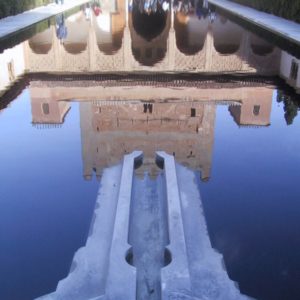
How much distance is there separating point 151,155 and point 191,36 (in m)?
12.4

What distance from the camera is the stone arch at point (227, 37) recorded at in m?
11.2

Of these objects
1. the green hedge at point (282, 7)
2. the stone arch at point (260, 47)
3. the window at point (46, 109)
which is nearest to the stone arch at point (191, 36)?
the stone arch at point (260, 47)

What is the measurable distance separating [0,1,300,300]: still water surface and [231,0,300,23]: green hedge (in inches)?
257

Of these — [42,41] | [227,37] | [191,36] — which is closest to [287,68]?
[227,37]

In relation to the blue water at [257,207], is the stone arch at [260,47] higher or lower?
higher

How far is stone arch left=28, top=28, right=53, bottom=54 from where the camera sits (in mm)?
9375

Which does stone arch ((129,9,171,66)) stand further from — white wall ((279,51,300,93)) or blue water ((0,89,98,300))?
blue water ((0,89,98,300))

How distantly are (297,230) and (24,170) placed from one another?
2013 millimetres

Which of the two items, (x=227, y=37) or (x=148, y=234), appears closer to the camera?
(x=148, y=234)

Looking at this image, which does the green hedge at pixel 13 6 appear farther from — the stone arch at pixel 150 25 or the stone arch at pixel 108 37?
the stone arch at pixel 150 25

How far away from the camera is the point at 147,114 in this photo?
4.60 meters

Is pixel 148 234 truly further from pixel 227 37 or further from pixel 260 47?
pixel 227 37

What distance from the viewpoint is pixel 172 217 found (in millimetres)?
2400

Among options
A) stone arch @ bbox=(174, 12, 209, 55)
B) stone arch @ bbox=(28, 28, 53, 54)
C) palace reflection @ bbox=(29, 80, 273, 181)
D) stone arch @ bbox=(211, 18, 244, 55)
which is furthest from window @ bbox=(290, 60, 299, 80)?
stone arch @ bbox=(28, 28, 53, 54)
